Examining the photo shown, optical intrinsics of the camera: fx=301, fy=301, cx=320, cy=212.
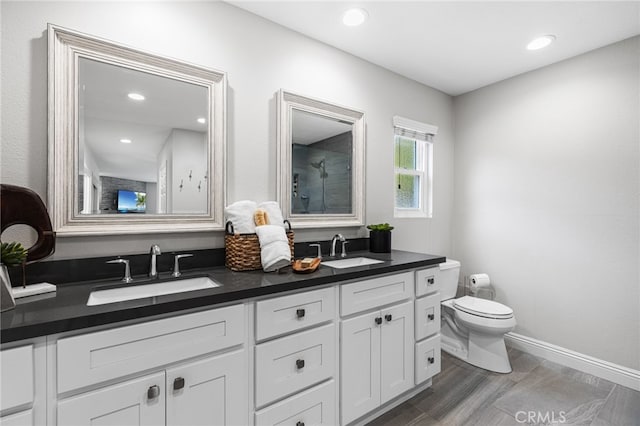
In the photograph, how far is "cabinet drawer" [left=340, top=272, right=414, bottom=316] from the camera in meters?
1.60

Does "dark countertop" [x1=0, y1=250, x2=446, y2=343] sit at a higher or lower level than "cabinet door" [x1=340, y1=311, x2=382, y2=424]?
higher

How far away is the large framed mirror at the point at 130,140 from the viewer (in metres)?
1.36

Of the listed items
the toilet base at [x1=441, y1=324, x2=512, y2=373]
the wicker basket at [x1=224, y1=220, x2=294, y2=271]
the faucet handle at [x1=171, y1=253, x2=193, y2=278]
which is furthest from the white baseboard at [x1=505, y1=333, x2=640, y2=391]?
the faucet handle at [x1=171, y1=253, x2=193, y2=278]

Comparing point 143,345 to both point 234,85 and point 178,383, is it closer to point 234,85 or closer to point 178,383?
point 178,383

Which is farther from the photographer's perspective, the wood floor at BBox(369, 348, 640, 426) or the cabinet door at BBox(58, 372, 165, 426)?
the wood floor at BBox(369, 348, 640, 426)

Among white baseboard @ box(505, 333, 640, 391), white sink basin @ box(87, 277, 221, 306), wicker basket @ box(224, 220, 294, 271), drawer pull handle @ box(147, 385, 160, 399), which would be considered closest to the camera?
drawer pull handle @ box(147, 385, 160, 399)

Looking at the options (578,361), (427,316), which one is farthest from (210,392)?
(578,361)

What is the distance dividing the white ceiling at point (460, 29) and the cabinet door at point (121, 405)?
202cm

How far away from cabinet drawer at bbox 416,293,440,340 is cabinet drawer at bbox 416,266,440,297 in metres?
0.05

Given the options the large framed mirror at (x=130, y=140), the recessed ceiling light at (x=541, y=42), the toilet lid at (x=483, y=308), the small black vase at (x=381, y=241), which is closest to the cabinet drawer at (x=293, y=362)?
the large framed mirror at (x=130, y=140)

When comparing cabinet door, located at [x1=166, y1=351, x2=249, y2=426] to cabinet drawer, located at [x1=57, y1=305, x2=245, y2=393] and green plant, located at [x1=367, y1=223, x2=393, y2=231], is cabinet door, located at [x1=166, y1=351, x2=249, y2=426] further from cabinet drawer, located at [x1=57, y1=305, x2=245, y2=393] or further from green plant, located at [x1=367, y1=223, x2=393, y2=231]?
green plant, located at [x1=367, y1=223, x2=393, y2=231]

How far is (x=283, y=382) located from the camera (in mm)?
1374

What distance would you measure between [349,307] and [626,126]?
2402 mm

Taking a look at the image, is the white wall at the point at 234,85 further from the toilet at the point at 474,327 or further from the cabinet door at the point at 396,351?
the cabinet door at the point at 396,351
